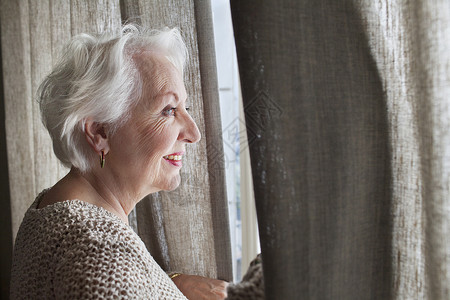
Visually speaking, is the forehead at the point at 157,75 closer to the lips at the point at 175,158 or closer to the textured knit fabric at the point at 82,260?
the lips at the point at 175,158

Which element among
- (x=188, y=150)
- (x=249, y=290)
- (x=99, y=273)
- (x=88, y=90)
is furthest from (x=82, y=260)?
(x=188, y=150)

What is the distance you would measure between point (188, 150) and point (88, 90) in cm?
41

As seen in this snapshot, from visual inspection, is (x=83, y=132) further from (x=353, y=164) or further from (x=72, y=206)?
(x=353, y=164)

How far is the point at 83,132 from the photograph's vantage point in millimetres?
1188

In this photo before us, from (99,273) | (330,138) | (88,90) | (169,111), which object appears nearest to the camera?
(330,138)

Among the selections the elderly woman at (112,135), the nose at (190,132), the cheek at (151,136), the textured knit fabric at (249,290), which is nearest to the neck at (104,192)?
the elderly woman at (112,135)

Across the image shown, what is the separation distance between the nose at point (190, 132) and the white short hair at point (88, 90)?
6.7 inches

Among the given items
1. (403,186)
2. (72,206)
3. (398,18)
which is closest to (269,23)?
(398,18)

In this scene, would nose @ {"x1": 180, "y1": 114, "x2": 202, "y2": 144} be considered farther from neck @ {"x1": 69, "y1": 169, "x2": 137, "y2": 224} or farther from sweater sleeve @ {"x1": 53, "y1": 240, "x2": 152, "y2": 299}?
sweater sleeve @ {"x1": 53, "y1": 240, "x2": 152, "y2": 299}

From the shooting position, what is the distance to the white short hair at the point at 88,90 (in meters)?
1.15

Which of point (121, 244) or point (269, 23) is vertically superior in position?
point (269, 23)

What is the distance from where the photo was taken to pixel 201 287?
1354 millimetres

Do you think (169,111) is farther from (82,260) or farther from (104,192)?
(82,260)

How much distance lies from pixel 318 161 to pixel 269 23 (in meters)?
0.23
